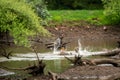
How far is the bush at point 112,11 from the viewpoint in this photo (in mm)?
54562

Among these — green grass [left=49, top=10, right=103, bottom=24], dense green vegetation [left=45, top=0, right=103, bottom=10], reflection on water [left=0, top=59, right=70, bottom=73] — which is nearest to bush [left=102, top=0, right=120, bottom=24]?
green grass [left=49, top=10, right=103, bottom=24]

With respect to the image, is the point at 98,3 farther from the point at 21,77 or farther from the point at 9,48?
the point at 21,77

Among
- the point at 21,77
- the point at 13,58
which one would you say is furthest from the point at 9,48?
the point at 21,77

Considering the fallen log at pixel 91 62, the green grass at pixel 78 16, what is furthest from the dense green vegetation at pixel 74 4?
the fallen log at pixel 91 62

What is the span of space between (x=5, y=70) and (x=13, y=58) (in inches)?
208

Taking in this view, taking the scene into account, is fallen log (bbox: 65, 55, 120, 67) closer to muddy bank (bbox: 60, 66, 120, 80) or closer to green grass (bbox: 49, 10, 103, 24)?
muddy bank (bbox: 60, 66, 120, 80)

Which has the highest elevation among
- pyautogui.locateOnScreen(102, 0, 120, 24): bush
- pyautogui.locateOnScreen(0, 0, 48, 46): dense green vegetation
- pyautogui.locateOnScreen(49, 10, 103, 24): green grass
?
pyautogui.locateOnScreen(0, 0, 48, 46): dense green vegetation

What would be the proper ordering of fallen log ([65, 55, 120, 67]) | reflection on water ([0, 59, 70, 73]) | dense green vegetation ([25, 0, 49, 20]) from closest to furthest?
reflection on water ([0, 59, 70, 73]) < fallen log ([65, 55, 120, 67]) < dense green vegetation ([25, 0, 49, 20])

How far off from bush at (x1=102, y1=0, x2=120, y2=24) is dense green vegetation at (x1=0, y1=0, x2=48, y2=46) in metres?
26.1

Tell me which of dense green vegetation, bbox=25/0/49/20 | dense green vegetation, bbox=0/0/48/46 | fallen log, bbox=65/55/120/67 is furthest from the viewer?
dense green vegetation, bbox=25/0/49/20

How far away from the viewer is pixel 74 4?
74.4m

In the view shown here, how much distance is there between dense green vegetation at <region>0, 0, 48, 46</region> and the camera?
2819 cm

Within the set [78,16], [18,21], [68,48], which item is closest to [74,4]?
[78,16]

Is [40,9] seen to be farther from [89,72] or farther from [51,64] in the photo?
[89,72]
